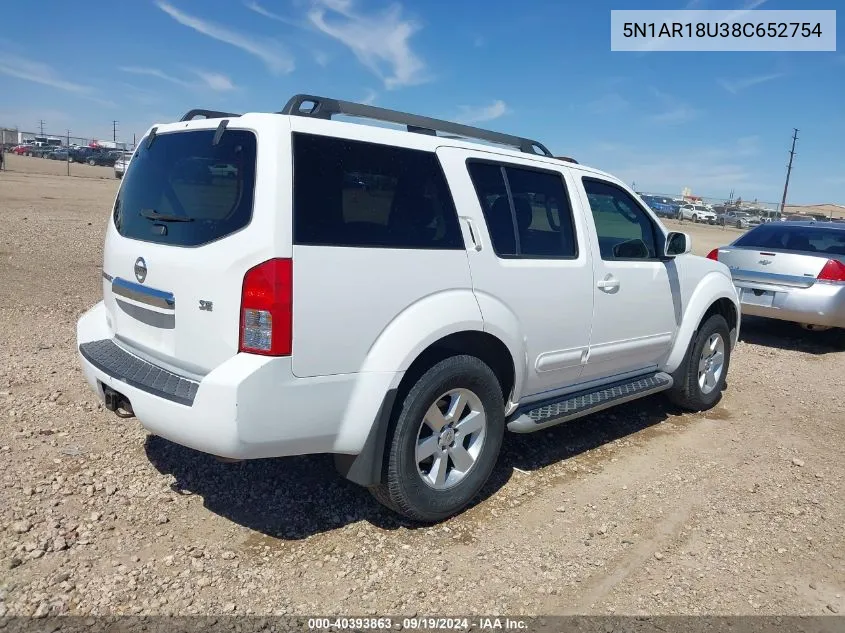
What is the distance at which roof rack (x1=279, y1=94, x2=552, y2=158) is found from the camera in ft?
11.1

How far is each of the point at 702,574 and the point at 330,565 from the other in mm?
1810

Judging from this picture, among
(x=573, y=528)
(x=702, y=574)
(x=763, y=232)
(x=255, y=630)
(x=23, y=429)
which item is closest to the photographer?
(x=255, y=630)

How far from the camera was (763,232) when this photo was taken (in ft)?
31.1

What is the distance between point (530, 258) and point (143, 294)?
6.86ft

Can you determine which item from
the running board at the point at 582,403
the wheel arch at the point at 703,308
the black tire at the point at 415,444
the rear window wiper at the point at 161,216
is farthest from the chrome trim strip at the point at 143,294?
the wheel arch at the point at 703,308

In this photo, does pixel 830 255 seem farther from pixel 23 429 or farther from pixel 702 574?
pixel 23 429

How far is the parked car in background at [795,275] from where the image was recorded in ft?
26.8

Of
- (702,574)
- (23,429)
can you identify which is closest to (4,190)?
(23,429)

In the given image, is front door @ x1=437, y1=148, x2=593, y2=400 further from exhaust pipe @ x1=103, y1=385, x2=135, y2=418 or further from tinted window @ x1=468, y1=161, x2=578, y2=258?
exhaust pipe @ x1=103, y1=385, x2=135, y2=418

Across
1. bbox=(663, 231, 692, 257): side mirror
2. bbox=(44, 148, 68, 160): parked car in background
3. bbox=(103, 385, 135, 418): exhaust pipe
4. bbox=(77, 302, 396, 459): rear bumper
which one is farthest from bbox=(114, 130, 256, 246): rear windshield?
bbox=(44, 148, 68, 160): parked car in background

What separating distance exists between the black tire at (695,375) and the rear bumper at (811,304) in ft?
9.46

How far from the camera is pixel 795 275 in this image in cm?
834

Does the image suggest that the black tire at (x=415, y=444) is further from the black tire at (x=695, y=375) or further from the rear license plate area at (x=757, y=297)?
the rear license plate area at (x=757, y=297)

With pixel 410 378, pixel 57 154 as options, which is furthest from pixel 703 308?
pixel 57 154
